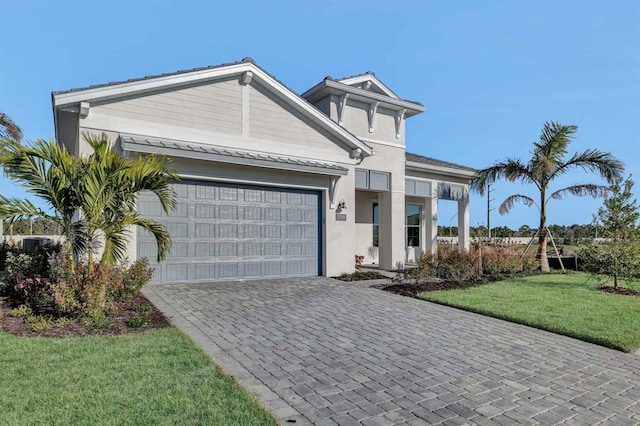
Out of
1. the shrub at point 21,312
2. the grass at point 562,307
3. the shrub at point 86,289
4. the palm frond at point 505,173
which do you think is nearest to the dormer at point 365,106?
the palm frond at point 505,173

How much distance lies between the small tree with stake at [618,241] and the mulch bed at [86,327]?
1216cm

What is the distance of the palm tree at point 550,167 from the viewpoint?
15555 mm

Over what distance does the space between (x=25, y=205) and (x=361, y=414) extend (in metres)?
6.54

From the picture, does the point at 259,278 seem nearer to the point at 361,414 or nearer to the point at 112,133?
the point at 112,133

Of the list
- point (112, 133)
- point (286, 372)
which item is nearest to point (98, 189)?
point (112, 133)

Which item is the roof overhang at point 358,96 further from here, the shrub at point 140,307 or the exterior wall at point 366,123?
the shrub at point 140,307

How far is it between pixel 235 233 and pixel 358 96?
6854 mm

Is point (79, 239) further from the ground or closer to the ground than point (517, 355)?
further from the ground

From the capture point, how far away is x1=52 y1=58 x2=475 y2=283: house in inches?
374

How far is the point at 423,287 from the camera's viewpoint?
10336 mm

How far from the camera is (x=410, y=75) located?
14.2 metres

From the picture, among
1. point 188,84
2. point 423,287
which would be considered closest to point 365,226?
point 423,287

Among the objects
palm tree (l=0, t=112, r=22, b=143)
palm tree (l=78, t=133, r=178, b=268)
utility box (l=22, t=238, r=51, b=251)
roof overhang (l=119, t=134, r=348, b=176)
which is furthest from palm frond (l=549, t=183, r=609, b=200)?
palm tree (l=0, t=112, r=22, b=143)

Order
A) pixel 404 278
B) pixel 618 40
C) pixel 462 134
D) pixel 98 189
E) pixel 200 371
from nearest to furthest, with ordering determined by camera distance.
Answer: pixel 200 371 < pixel 98 189 < pixel 618 40 < pixel 404 278 < pixel 462 134
